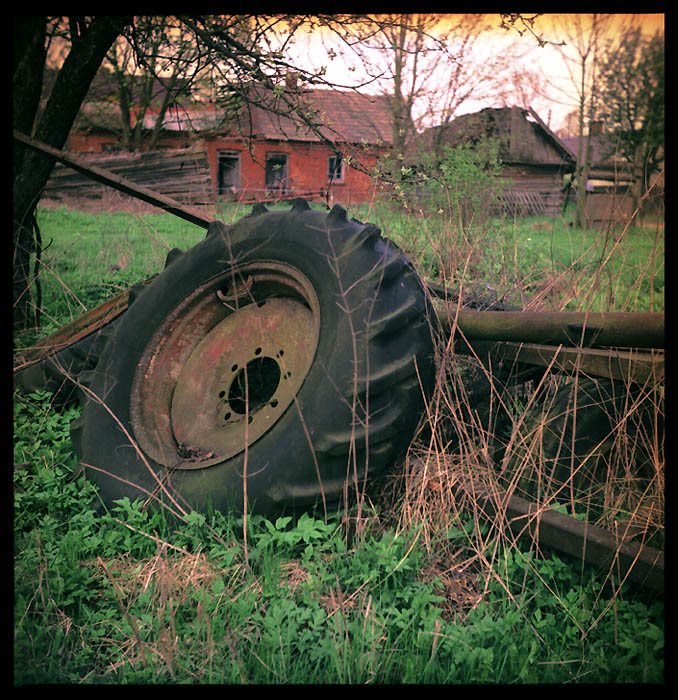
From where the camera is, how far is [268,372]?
297 centimetres

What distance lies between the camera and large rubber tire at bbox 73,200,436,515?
7.10ft

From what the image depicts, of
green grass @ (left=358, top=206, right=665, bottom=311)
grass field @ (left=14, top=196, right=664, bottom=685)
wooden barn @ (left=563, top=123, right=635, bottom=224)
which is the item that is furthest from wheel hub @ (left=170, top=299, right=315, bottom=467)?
wooden barn @ (left=563, top=123, right=635, bottom=224)

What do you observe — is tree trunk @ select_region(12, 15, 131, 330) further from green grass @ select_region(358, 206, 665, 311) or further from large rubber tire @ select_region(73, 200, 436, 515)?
green grass @ select_region(358, 206, 665, 311)

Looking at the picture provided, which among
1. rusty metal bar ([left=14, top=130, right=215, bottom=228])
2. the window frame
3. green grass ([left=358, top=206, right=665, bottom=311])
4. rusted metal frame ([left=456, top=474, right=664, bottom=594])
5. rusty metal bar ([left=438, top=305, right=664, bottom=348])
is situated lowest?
rusted metal frame ([left=456, top=474, right=664, bottom=594])

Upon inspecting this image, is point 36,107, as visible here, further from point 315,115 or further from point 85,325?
point 315,115

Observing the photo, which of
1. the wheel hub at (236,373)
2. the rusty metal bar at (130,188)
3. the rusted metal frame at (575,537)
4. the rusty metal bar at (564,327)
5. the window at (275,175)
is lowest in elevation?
the rusted metal frame at (575,537)

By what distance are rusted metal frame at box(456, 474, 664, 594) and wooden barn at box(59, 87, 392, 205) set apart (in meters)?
1.97

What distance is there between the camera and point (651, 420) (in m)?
2.20

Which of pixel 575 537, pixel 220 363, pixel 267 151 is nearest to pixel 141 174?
pixel 267 151

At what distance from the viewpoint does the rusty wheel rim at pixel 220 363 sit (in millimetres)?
2654

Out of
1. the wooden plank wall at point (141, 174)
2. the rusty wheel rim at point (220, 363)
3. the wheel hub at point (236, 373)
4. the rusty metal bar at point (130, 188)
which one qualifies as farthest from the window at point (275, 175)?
the wooden plank wall at point (141, 174)

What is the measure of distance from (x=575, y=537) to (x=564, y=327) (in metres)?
0.77

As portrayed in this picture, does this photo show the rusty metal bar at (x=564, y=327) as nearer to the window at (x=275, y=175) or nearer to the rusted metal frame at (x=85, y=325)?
the window at (x=275, y=175)
